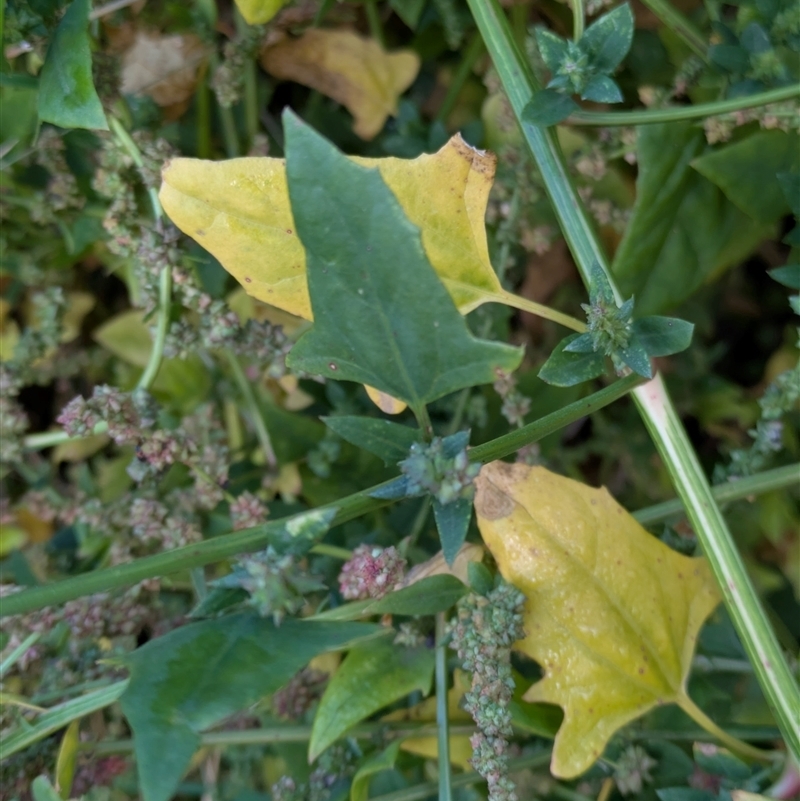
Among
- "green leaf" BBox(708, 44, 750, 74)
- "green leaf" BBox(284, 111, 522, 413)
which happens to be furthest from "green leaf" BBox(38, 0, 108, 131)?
"green leaf" BBox(708, 44, 750, 74)

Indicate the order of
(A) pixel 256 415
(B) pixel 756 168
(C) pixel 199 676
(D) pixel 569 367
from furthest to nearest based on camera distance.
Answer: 1. (A) pixel 256 415
2. (B) pixel 756 168
3. (D) pixel 569 367
4. (C) pixel 199 676

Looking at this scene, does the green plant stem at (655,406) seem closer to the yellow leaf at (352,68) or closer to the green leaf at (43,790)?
the yellow leaf at (352,68)

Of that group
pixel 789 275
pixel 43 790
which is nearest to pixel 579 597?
pixel 789 275

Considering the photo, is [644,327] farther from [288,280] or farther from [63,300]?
[63,300]

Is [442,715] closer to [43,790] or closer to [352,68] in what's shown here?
[43,790]

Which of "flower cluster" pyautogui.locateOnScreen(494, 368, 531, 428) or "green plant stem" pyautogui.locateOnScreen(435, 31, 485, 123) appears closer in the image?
"flower cluster" pyautogui.locateOnScreen(494, 368, 531, 428)

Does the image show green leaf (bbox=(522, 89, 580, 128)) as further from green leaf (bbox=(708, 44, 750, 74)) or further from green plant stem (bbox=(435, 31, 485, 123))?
green plant stem (bbox=(435, 31, 485, 123))

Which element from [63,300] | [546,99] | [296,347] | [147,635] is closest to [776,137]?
[546,99]
